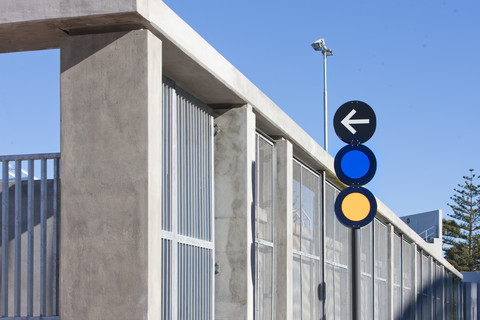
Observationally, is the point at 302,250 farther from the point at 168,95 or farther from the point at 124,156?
the point at 124,156

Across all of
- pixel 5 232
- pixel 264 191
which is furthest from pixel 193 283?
pixel 264 191

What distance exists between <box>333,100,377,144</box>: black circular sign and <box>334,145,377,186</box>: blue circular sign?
16 cm

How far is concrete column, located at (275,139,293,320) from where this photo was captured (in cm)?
1232

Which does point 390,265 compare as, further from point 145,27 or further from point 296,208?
point 145,27

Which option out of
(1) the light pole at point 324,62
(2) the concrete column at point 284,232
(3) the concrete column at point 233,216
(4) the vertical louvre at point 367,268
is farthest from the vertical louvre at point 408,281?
(3) the concrete column at point 233,216

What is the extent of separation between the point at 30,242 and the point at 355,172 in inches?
128

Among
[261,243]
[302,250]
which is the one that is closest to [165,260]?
[261,243]

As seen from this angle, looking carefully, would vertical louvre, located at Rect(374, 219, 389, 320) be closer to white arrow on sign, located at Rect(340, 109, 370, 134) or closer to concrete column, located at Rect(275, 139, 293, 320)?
concrete column, located at Rect(275, 139, 293, 320)

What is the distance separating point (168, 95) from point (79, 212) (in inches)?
80.9

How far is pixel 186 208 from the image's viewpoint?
9094 millimetres

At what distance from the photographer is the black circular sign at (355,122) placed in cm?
875

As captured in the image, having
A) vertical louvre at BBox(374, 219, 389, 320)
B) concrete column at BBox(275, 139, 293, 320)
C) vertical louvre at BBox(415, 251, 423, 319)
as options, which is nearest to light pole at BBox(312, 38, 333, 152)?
vertical louvre at BBox(415, 251, 423, 319)

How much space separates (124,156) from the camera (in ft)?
23.1

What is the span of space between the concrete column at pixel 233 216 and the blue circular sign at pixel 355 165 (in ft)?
6.05
